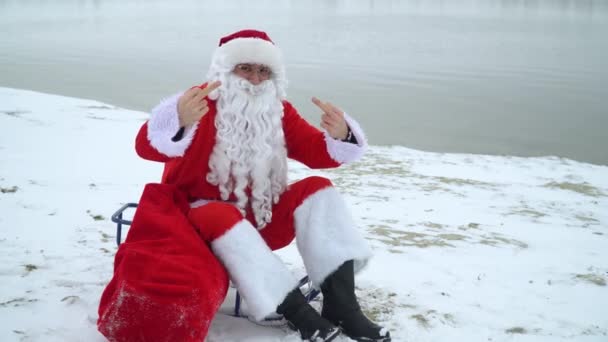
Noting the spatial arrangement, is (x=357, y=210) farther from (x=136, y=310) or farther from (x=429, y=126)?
(x=429, y=126)

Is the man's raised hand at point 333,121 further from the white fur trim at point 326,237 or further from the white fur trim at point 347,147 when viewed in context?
A: the white fur trim at point 326,237

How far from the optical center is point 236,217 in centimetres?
213

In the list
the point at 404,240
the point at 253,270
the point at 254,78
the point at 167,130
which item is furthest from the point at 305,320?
the point at 404,240

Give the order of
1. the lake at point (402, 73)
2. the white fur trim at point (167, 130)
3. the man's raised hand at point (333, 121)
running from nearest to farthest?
the white fur trim at point (167, 130) < the man's raised hand at point (333, 121) < the lake at point (402, 73)

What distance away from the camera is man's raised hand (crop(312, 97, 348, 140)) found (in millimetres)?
2418

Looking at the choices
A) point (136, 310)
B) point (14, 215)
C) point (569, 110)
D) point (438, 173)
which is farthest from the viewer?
point (569, 110)

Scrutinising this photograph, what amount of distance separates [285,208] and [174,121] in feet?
1.96

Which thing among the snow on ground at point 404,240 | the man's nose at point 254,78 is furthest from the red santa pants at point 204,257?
the man's nose at point 254,78

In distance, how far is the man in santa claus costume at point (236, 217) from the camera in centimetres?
191

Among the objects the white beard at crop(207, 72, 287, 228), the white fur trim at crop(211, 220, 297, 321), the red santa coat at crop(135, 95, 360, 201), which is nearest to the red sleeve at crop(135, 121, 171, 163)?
the red santa coat at crop(135, 95, 360, 201)

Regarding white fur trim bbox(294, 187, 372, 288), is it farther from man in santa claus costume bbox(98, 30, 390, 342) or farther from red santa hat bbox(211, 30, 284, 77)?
red santa hat bbox(211, 30, 284, 77)

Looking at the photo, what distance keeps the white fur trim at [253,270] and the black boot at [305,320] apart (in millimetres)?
37

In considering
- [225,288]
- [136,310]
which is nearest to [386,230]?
[225,288]

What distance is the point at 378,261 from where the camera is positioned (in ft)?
9.91
